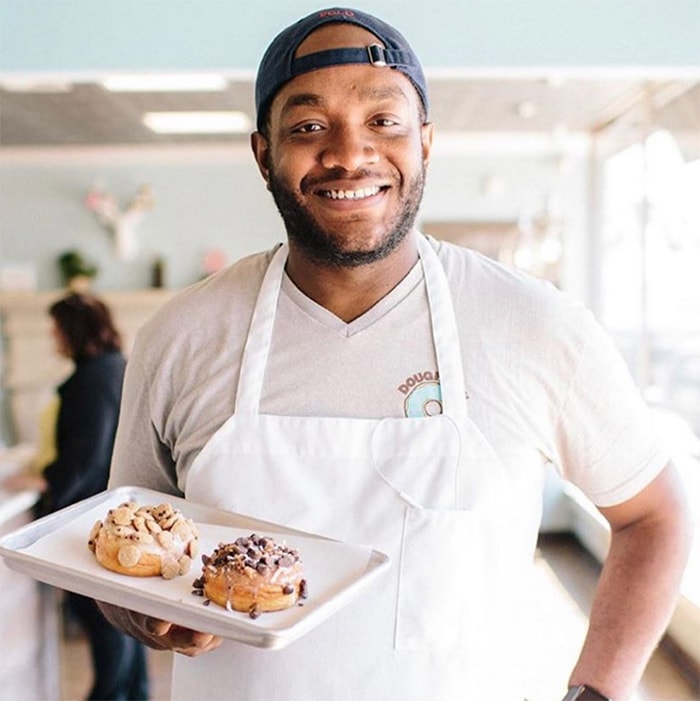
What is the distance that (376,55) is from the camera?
1009mm

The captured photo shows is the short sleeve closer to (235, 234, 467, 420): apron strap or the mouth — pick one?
(235, 234, 467, 420): apron strap

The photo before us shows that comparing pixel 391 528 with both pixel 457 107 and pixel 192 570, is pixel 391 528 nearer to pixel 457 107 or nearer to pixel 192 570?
pixel 192 570

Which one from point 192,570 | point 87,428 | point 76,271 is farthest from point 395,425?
point 76,271

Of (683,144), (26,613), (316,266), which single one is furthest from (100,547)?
(683,144)

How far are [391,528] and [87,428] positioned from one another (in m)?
1.93

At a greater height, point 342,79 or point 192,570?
point 342,79

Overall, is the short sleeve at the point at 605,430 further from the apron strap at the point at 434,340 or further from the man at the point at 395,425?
the apron strap at the point at 434,340

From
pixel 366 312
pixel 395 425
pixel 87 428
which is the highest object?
pixel 366 312

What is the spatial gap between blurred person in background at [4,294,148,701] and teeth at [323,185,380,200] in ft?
6.25

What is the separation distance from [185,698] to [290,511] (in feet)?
0.98

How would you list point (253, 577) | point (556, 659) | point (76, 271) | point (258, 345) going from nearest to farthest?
point (253, 577) → point (258, 345) → point (556, 659) → point (76, 271)

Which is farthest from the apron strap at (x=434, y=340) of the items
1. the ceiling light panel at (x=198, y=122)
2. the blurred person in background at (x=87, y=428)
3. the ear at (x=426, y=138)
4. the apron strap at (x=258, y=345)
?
the ceiling light panel at (x=198, y=122)

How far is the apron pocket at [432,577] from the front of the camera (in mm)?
1000

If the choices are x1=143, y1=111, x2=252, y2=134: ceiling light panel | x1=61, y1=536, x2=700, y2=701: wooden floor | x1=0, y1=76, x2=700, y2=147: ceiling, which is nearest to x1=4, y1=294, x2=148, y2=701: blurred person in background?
x1=61, y1=536, x2=700, y2=701: wooden floor
